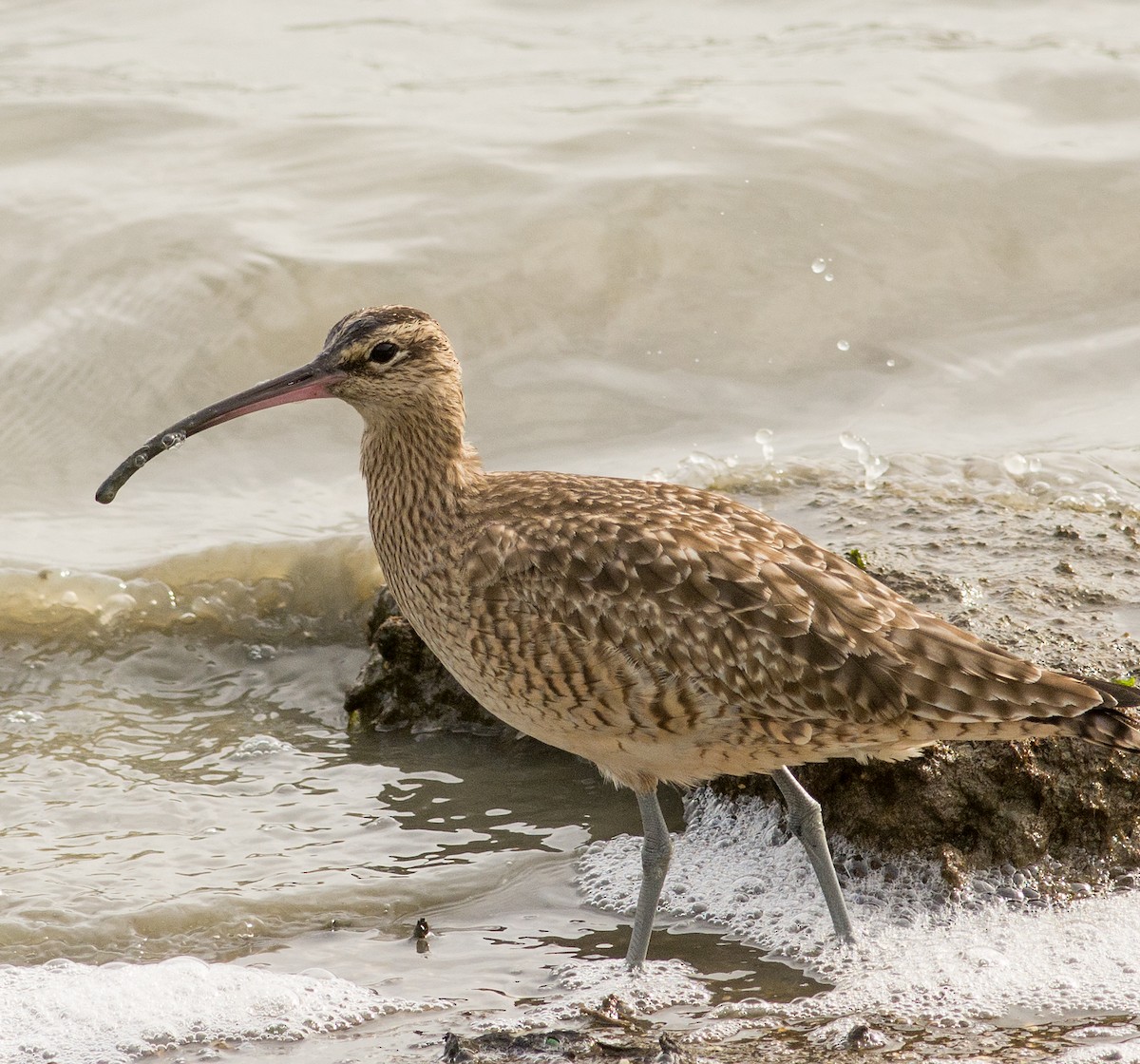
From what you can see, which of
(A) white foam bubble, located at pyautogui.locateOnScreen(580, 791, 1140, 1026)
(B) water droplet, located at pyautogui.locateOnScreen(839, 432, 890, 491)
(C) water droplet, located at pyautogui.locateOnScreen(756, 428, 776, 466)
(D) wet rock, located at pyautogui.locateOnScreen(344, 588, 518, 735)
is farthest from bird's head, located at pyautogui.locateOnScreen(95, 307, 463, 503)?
(C) water droplet, located at pyautogui.locateOnScreen(756, 428, 776, 466)

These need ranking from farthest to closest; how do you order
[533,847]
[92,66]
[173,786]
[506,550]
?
[92,66] → [173,786] → [533,847] → [506,550]

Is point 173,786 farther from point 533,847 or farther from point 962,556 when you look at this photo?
point 962,556

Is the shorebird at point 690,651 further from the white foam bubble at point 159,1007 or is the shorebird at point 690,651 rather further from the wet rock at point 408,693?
the wet rock at point 408,693

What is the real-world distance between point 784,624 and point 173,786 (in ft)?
9.38

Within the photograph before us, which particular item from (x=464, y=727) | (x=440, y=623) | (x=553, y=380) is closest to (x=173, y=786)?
(x=464, y=727)

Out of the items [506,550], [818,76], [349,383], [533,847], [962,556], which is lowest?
[533,847]

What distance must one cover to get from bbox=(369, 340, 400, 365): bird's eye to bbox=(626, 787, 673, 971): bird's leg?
1.70 meters

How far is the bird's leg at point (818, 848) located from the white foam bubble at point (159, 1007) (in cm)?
131

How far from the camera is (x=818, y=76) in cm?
1286

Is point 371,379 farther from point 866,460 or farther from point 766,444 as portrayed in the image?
point 766,444

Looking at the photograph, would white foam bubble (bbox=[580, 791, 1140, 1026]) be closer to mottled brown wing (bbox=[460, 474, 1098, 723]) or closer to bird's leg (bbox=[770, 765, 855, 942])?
bird's leg (bbox=[770, 765, 855, 942])

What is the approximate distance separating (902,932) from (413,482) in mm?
2219

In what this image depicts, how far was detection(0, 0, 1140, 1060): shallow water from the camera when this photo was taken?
18.8 ft

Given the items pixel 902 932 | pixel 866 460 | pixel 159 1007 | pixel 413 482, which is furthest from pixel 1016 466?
pixel 159 1007
